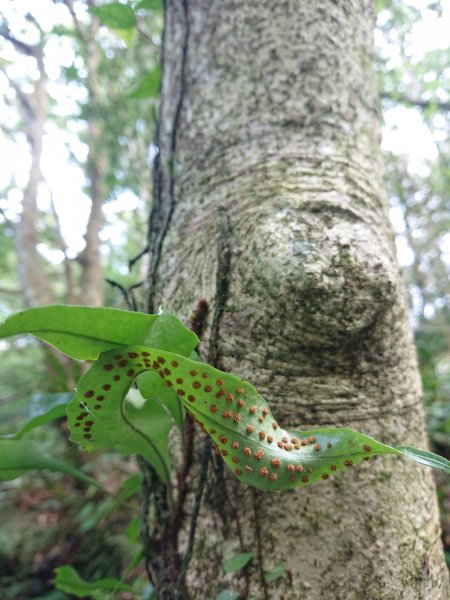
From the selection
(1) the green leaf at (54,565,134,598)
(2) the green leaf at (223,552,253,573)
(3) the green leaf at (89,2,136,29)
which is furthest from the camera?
(3) the green leaf at (89,2,136,29)

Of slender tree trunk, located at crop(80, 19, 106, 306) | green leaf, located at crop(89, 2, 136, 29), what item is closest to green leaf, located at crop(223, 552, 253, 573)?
green leaf, located at crop(89, 2, 136, 29)

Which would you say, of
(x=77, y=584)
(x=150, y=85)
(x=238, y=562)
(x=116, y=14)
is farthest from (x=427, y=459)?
(x=116, y=14)

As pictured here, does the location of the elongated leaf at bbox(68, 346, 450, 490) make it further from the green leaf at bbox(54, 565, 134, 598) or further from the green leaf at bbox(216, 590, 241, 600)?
the green leaf at bbox(54, 565, 134, 598)

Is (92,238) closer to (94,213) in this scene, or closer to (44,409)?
(94,213)

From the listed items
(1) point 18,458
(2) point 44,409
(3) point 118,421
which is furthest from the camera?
(2) point 44,409

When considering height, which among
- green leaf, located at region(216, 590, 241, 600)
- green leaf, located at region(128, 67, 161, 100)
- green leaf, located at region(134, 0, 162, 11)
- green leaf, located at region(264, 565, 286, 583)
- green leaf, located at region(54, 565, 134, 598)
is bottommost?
green leaf, located at region(54, 565, 134, 598)

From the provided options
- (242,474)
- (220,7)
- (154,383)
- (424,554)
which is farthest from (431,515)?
(220,7)

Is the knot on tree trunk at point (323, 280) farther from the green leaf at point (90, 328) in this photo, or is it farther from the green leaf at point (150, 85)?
the green leaf at point (150, 85)

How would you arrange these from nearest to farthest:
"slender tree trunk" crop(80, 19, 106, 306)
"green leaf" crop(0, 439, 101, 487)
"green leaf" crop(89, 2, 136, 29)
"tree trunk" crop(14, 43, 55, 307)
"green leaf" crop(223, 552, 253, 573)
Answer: "green leaf" crop(223, 552, 253, 573), "green leaf" crop(0, 439, 101, 487), "green leaf" crop(89, 2, 136, 29), "tree trunk" crop(14, 43, 55, 307), "slender tree trunk" crop(80, 19, 106, 306)
